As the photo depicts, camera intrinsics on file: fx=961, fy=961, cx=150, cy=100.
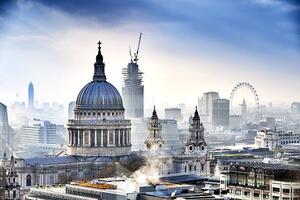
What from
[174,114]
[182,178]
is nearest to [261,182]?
[182,178]

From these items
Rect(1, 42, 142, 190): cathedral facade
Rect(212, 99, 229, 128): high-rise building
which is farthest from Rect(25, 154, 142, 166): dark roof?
Rect(212, 99, 229, 128): high-rise building

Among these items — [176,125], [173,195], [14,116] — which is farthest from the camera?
[176,125]

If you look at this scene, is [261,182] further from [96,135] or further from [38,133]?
[38,133]

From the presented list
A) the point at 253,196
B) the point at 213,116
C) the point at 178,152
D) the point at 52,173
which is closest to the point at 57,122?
the point at 213,116

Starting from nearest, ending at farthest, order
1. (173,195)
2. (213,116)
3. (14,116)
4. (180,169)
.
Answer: (173,195)
(180,169)
(14,116)
(213,116)

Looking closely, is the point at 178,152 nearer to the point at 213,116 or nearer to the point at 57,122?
the point at 57,122

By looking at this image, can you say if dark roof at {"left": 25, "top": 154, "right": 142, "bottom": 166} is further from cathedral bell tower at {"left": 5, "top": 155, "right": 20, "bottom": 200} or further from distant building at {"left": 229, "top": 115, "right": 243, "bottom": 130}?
distant building at {"left": 229, "top": 115, "right": 243, "bottom": 130}
